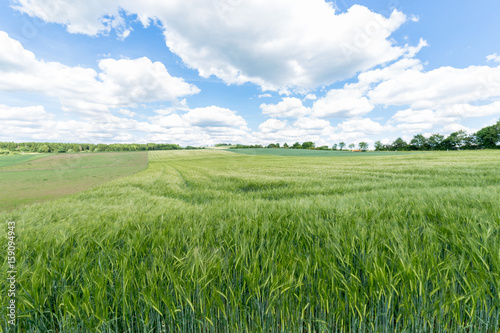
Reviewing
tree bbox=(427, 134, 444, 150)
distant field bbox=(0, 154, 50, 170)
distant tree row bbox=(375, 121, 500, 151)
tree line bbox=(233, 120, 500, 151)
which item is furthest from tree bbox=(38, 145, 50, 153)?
tree bbox=(427, 134, 444, 150)

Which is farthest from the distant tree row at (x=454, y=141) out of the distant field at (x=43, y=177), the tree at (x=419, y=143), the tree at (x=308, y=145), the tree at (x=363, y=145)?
the distant field at (x=43, y=177)

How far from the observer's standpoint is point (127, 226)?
2.41m

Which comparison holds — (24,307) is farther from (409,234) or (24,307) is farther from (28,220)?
(409,234)

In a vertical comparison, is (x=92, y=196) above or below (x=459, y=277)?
below

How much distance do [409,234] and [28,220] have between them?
5.59 m

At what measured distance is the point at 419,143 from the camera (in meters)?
97.9

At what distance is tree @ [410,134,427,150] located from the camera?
97.1m

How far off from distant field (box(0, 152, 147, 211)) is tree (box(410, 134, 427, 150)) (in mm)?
133808

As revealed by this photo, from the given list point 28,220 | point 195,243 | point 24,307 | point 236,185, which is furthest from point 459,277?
point 236,185

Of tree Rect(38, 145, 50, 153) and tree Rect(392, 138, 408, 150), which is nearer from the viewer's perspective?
tree Rect(38, 145, 50, 153)

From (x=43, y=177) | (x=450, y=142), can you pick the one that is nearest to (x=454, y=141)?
(x=450, y=142)

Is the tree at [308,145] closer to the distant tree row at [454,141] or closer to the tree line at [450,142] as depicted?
the tree line at [450,142]

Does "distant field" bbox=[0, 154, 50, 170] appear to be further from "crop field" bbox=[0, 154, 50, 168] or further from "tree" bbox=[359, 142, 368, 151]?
"tree" bbox=[359, 142, 368, 151]

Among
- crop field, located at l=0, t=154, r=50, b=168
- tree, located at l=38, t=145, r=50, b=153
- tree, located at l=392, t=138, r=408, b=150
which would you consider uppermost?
tree, located at l=392, t=138, r=408, b=150
